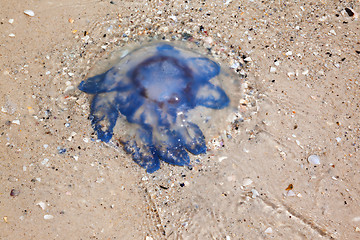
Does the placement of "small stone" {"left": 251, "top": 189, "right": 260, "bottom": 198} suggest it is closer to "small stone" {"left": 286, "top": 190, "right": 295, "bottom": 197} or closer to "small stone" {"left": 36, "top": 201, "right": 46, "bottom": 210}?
"small stone" {"left": 286, "top": 190, "right": 295, "bottom": 197}

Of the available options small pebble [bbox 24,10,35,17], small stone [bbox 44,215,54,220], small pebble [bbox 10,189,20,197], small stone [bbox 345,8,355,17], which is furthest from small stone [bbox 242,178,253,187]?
small pebble [bbox 24,10,35,17]

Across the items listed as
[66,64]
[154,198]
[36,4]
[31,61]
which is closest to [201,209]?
[154,198]

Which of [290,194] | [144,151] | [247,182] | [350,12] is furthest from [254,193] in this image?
[350,12]

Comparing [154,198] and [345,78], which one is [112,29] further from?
[345,78]

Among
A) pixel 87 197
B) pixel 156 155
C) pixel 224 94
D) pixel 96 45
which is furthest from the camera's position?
pixel 96 45

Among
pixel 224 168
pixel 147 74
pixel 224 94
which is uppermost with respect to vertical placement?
pixel 147 74

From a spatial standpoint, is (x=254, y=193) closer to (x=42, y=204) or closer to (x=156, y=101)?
(x=156, y=101)
